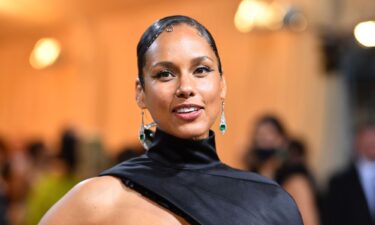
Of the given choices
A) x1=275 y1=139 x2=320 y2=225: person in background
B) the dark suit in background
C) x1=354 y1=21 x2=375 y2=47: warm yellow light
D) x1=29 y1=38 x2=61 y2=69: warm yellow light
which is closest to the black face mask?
x1=275 y1=139 x2=320 y2=225: person in background

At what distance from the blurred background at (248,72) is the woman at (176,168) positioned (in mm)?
2893

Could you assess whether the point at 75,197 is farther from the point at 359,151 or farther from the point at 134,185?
the point at 359,151

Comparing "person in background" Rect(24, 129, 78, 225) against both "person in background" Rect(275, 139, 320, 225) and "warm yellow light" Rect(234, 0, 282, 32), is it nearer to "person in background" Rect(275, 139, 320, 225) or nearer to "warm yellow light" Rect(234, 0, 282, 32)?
"person in background" Rect(275, 139, 320, 225)

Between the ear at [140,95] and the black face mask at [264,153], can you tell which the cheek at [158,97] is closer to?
the ear at [140,95]

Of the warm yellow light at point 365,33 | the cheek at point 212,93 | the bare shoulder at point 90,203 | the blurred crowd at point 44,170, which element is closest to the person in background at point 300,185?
the blurred crowd at point 44,170

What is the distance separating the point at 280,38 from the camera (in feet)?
21.5

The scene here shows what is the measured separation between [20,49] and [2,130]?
1.18m

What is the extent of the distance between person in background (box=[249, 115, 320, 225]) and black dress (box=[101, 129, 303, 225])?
1822 millimetres

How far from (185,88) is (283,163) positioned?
2.23 metres

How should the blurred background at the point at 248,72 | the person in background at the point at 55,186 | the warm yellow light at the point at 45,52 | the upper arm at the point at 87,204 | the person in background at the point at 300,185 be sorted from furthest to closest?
the warm yellow light at the point at 45,52, the blurred background at the point at 248,72, the person in background at the point at 55,186, the person in background at the point at 300,185, the upper arm at the point at 87,204

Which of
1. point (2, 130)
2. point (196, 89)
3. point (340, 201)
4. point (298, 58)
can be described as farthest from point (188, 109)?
point (2, 130)

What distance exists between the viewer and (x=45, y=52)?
860 centimetres

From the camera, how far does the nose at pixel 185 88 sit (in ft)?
6.32

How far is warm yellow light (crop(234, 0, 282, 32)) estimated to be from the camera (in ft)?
19.5
